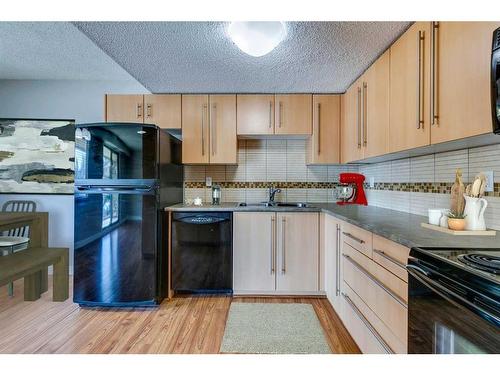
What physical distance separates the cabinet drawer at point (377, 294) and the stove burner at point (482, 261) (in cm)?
34

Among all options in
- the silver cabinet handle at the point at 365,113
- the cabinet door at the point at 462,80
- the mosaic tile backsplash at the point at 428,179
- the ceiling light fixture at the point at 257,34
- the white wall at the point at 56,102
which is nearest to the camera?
the cabinet door at the point at 462,80

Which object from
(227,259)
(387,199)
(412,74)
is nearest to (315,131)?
(387,199)

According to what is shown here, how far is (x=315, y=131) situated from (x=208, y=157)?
45.0 inches

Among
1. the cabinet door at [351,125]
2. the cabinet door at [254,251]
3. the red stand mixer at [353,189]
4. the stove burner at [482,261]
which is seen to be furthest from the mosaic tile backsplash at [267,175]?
the stove burner at [482,261]

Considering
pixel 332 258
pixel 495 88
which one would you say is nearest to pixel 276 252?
pixel 332 258

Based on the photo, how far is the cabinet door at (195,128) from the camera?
291 cm

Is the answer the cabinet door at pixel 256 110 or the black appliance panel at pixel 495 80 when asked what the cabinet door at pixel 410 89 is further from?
the cabinet door at pixel 256 110

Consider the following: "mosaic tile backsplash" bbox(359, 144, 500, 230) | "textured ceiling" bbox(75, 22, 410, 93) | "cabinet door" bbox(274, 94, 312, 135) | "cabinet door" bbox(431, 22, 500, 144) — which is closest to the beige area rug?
"mosaic tile backsplash" bbox(359, 144, 500, 230)

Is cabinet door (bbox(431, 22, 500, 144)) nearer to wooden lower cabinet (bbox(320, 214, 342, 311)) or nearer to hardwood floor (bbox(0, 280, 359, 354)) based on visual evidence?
wooden lower cabinet (bbox(320, 214, 342, 311))

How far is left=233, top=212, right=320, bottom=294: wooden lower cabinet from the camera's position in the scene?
2.65m

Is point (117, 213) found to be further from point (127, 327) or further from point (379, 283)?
point (379, 283)

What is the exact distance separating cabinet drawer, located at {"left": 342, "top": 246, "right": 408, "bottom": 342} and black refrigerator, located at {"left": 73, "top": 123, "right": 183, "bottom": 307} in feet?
5.39

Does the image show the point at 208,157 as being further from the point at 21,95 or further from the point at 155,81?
the point at 21,95

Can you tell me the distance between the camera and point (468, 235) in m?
1.32
